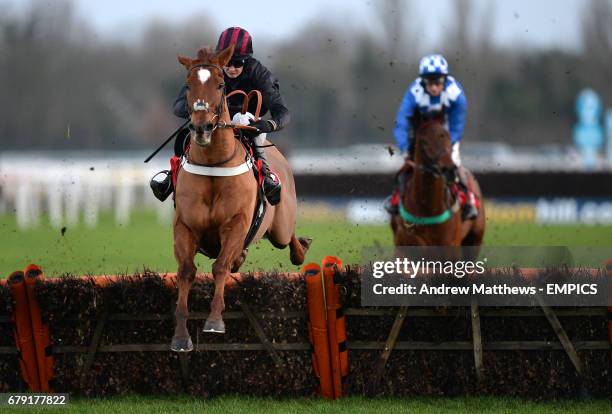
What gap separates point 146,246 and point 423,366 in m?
8.64

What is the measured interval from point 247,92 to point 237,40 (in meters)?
0.42

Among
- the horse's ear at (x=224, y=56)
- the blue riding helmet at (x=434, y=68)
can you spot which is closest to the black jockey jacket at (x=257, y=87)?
the horse's ear at (x=224, y=56)

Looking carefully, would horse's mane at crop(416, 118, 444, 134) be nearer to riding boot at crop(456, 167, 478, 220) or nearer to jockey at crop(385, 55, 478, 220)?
jockey at crop(385, 55, 478, 220)

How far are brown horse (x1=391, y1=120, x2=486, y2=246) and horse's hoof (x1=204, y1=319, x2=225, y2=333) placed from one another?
2.64 metres

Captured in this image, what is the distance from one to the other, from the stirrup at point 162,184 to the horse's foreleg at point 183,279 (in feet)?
1.92

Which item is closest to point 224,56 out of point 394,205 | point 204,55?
point 204,55

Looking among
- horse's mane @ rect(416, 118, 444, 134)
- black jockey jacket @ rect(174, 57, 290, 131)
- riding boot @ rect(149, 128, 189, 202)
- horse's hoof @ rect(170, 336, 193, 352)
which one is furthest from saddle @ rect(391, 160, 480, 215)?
horse's hoof @ rect(170, 336, 193, 352)

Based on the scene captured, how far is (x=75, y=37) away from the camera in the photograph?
35750mm

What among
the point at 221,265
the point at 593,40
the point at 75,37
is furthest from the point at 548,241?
the point at 593,40

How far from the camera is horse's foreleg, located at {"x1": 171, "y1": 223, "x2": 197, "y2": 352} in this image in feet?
19.3

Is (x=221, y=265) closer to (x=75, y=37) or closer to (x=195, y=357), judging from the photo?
(x=195, y=357)

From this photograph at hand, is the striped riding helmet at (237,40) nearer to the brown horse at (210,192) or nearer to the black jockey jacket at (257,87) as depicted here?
the black jockey jacket at (257,87)

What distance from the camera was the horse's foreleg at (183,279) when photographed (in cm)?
588

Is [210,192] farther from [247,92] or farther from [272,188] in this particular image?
[247,92]
